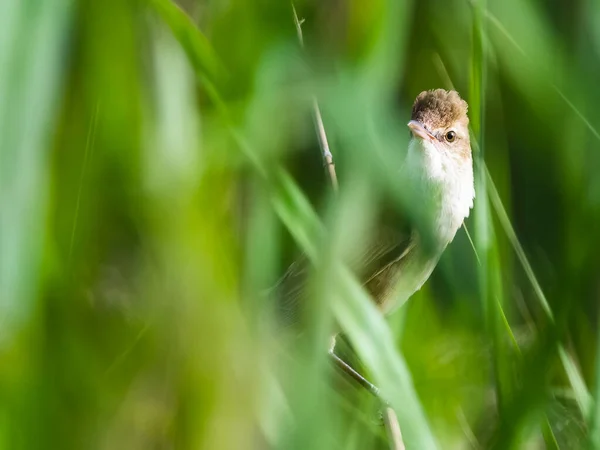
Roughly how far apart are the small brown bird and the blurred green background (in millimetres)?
20

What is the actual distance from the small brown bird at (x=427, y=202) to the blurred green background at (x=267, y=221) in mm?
20

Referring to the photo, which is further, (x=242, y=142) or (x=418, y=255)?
(x=418, y=255)

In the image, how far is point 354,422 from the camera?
0.48 metres

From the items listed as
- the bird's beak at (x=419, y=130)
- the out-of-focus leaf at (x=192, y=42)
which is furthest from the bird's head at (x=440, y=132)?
the out-of-focus leaf at (x=192, y=42)

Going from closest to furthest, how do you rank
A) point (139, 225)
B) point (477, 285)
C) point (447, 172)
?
point (139, 225) < point (477, 285) < point (447, 172)

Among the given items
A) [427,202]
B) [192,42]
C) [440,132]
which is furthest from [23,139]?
[440,132]

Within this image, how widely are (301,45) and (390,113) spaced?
101 millimetres

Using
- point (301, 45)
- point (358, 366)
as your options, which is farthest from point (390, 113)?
point (358, 366)

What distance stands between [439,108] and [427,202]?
0.41 feet

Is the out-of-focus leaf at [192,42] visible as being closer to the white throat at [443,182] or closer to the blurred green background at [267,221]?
the blurred green background at [267,221]

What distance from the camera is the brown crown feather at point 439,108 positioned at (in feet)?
1.90

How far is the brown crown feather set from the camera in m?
0.58

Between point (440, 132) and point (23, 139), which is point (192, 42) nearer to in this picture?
point (23, 139)

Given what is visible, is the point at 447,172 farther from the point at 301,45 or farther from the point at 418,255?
the point at 301,45
